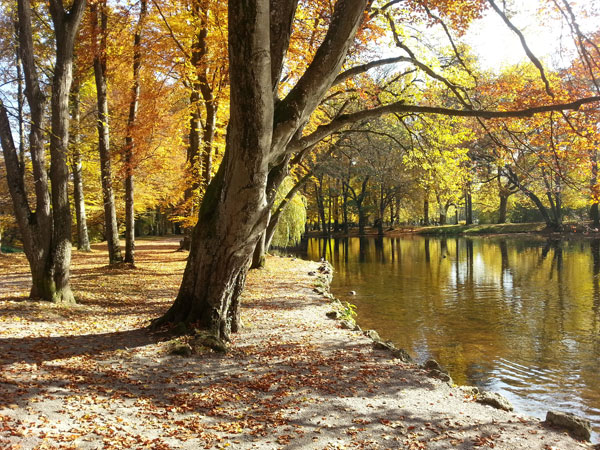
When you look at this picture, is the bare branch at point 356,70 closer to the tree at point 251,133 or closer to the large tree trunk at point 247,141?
the tree at point 251,133

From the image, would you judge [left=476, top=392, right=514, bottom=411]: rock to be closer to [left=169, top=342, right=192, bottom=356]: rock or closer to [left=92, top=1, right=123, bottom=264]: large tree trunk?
[left=169, top=342, right=192, bottom=356]: rock

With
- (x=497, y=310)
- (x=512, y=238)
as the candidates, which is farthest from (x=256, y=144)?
(x=512, y=238)

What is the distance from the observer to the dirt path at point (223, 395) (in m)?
3.51

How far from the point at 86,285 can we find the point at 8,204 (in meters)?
11.6

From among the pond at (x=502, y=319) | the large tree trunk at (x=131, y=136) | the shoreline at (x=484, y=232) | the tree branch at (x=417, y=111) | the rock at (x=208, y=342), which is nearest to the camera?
the tree branch at (x=417, y=111)

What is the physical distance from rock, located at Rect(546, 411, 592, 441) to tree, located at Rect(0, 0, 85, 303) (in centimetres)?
749

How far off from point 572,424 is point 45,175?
8.25 m

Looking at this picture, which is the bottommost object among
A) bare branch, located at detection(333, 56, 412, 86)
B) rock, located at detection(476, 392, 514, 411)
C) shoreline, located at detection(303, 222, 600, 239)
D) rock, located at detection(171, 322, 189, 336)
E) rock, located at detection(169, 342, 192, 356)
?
rock, located at detection(476, 392, 514, 411)

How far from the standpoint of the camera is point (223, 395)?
4453 mm

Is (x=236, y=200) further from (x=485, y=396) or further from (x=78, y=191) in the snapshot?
(x=78, y=191)

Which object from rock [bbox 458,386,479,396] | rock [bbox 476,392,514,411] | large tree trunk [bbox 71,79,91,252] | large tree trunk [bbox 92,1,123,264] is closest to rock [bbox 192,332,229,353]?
rock [bbox 458,386,479,396]

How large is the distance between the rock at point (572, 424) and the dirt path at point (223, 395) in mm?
183

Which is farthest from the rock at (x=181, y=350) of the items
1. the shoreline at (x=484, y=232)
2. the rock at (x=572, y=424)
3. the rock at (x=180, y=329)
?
the shoreline at (x=484, y=232)

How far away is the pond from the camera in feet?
22.0
